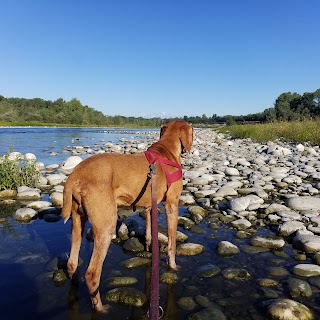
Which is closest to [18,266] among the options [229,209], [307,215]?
[229,209]

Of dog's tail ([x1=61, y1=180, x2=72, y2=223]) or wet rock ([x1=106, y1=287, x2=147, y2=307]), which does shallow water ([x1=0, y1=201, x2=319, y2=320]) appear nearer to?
wet rock ([x1=106, y1=287, x2=147, y2=307])

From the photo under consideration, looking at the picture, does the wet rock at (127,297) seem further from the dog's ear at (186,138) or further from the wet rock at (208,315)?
the dog's ear at (186,138)

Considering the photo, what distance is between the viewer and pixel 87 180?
3.25m

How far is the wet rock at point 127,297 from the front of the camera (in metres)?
3.47

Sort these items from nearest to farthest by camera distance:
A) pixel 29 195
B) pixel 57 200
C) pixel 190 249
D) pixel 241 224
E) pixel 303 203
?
pixel 190 249, pixel 241 224, pixel 303 203, pixel 57 200, pixel 29 195

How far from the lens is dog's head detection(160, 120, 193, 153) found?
15.7ft

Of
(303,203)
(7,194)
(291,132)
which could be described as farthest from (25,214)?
(291,132)

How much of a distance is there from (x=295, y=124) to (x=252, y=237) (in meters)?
22.1

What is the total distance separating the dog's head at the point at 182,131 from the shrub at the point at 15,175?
18.4 ft

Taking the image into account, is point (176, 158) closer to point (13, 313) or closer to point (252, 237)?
point (252, 237)

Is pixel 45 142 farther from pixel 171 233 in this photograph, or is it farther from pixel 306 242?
pixel 306 242

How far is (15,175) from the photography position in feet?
28.1

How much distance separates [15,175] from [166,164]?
6.09 m

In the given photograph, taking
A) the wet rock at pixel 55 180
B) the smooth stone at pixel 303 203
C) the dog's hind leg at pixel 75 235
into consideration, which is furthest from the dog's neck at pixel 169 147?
the wet rock at pixel 55 180
